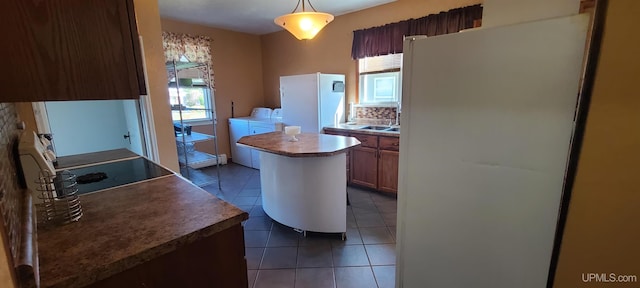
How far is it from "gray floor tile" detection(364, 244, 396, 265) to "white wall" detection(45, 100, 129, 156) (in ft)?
10.8

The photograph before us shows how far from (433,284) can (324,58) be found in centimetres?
373

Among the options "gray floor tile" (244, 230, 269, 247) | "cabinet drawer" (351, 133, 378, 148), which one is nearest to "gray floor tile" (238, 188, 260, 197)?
"gray floor tile" (244, 230, 269, 247)

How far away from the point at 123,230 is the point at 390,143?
2749 mm

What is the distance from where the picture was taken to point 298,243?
2.38 meters

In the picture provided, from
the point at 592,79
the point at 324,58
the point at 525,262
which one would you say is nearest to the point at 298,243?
the point at 525,262

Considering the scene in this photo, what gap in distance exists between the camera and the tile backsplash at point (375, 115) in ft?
12.5

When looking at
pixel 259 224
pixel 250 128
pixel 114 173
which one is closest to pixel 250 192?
pixel 259 224

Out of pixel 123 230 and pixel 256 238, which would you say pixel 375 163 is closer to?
pixel 256 238

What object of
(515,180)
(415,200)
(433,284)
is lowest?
(433,284)

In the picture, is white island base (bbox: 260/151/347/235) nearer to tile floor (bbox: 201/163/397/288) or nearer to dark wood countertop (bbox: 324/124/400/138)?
tile floor (bbox: 201/163/397/288)

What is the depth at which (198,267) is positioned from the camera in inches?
39.0

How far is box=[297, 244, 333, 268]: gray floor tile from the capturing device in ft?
6.90

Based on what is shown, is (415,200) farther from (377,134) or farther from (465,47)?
(377,134)

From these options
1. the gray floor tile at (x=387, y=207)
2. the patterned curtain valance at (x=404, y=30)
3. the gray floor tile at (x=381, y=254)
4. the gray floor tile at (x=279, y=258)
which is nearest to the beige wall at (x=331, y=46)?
the patterned curtain valance at (x=404, y=30)
